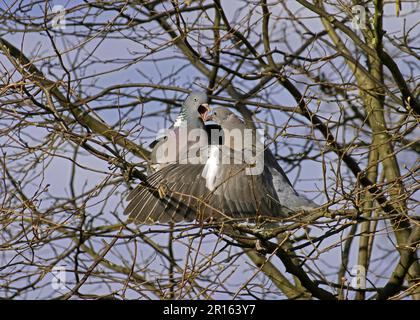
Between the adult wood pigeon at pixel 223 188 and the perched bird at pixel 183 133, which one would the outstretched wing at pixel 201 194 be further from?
the perched bird at pixel 183 133

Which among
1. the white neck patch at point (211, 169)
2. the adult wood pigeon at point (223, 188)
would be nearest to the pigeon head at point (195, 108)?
the adult wood pigeon at point (223, 188)

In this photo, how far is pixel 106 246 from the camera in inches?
145

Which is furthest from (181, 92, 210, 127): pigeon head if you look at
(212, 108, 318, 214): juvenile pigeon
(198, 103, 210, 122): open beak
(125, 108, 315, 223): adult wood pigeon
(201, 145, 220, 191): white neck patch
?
(201, 145, 220, 191): white neck patch

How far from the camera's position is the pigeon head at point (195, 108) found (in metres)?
5.39

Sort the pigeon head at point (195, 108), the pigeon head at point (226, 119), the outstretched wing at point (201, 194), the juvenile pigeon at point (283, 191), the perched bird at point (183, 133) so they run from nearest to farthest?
1. the outstretched wing at point (201, 194)
2. the juvenile pigeon at point (283, 191)
3. the perched bird at point (183, 133)
4. the pigeon head at point (226, 119)
5. the pigeon head at point (195, 108)

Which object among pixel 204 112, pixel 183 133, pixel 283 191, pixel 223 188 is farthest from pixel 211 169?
pixel 204 112

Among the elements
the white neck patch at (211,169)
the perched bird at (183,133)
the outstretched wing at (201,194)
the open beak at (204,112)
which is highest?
the open beak at (204,112)

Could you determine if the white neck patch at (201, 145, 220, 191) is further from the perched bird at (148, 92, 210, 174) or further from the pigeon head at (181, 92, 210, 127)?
the pigeon head at (181, 92, 210, 127)

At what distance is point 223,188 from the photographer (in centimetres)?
448

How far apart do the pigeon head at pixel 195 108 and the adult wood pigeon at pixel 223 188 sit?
0.56m
